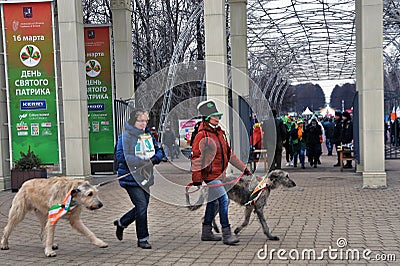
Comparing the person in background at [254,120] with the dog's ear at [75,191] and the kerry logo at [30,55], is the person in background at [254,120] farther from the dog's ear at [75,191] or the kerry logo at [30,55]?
the dog's ear at [75,191]

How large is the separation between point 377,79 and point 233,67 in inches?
269

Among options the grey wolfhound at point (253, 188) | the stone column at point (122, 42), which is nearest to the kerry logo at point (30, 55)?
the stone column at point (122, 42)

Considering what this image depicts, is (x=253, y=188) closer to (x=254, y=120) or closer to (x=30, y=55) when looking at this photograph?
(x=30, y=55)

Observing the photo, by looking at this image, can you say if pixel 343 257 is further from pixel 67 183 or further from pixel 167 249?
pixel 67 183

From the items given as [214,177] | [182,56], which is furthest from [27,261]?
[182,56]

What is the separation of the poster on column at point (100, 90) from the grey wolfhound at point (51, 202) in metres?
9.48

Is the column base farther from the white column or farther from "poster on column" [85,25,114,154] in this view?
"poster on column" [85,25,114,154]

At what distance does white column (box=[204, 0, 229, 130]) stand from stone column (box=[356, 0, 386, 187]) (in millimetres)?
3526

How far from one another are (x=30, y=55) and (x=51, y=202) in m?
8.10

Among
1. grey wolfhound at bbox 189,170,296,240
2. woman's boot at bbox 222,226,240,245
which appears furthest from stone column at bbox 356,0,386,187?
woman's boot at bbox 222,226,240,245

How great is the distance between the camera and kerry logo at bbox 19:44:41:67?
14469 mm

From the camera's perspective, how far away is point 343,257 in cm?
689

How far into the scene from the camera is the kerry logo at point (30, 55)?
14469 millimetres

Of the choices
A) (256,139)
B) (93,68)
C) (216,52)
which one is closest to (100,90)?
(93,68)
